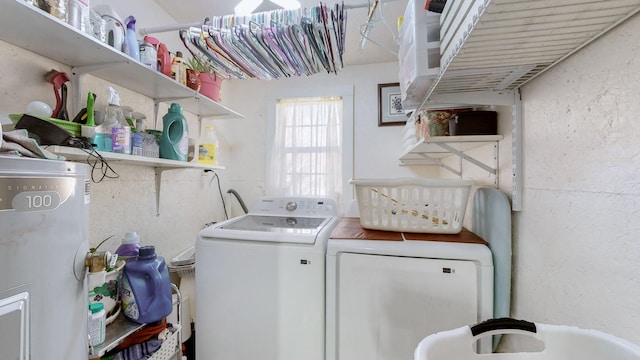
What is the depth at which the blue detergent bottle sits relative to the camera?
1087 mm

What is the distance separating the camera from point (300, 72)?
1.69 m

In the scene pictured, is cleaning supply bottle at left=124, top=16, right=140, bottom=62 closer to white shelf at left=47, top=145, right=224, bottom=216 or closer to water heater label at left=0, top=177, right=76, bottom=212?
white shelf at left=47, top=145, right=224, bottom=216

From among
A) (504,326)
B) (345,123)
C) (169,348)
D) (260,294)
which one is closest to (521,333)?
(504,326)

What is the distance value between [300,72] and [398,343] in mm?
1627

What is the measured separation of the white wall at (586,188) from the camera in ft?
1.94

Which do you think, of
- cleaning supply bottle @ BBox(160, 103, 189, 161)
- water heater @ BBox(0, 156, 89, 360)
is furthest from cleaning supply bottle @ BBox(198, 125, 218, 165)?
water heater @ BBox(0, 156, 89, 360)

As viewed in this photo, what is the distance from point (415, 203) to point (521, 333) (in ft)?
2.53

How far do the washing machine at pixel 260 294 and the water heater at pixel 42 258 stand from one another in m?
0.66

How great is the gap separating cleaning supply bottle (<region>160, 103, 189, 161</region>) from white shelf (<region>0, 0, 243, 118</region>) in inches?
6.4

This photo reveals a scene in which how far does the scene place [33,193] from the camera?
575mm

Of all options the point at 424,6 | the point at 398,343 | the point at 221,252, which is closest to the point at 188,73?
the point at 221,252

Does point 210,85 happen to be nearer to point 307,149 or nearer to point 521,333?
point 307,149

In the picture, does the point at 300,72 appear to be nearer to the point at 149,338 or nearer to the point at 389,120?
the point at 389,120

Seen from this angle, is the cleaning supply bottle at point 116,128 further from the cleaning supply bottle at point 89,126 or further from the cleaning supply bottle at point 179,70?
the cleaning supply bottle at point 179,70
